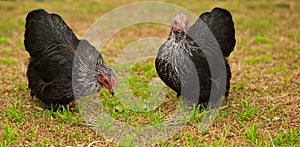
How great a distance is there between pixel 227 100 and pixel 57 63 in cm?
246

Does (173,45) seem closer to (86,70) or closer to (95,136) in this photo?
(86,70)

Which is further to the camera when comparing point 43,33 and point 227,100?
point 227,100

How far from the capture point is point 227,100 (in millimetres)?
5262

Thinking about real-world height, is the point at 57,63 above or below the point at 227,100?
above

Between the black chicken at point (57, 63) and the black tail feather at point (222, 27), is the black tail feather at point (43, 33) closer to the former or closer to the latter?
the black chicken at point (57, 63)

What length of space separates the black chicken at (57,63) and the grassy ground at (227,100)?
11.5 inches

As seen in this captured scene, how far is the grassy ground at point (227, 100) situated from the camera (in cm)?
412

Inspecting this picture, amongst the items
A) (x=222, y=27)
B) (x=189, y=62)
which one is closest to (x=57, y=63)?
(x=189, y=62)

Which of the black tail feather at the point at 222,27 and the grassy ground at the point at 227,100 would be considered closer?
the grassy ground at the point at 227,100

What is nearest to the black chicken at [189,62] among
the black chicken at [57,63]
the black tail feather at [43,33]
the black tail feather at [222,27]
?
the black tail feather at [222,27]

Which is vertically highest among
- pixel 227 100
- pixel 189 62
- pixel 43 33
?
pixel 43 33

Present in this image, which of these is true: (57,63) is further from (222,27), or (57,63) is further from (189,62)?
(222,27)

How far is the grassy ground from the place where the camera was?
13.5 feet

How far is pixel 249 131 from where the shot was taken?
163 inches
